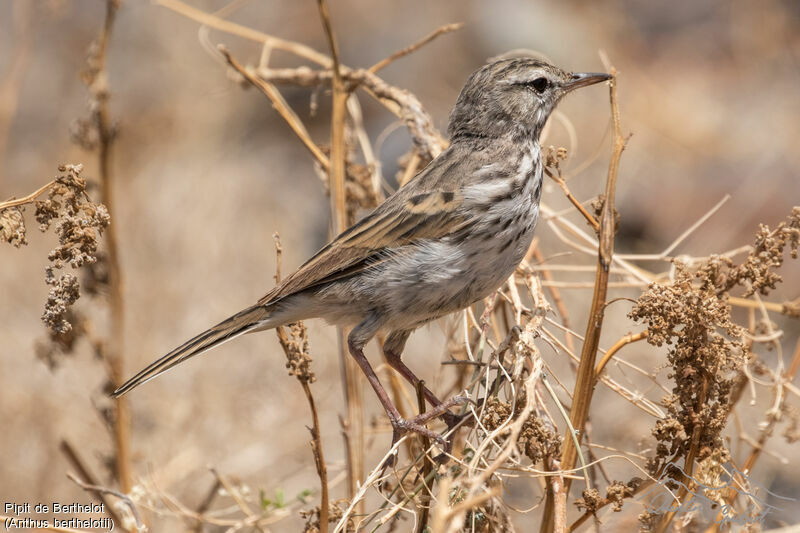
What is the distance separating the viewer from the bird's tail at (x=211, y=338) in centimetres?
359

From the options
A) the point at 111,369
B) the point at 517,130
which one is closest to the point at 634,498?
the point at 517,130

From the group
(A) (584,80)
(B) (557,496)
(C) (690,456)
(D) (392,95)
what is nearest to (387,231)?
(D) (392,95)

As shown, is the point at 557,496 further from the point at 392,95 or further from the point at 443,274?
the point at 392,95

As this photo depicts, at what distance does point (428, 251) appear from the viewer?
151 inches

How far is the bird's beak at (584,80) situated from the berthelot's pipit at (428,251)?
0.01m

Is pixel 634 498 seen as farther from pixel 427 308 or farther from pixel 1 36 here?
pixel 1 36

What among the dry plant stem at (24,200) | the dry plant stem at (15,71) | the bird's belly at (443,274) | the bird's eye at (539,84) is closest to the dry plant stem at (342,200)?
the bird's belly at (443,274)

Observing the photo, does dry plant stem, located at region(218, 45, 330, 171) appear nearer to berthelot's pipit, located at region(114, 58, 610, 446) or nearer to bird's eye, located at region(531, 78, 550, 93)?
berthelot's pipit, located at region(114, 58, 610, 446)

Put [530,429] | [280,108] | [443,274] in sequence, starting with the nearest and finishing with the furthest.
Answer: [530,429] < [443,274] < [280,108]

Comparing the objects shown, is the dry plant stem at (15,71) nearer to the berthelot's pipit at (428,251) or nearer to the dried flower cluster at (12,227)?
the berthelot's pipit at (428,251)

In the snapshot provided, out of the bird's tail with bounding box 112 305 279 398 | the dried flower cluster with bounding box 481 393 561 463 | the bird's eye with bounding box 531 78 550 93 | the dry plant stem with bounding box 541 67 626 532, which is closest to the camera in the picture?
the dried flower cluster with bounding box 481 393 561 463

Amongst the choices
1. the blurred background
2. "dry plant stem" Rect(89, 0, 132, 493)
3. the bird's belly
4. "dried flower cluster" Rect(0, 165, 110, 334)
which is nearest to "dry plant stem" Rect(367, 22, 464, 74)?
the bird's belly

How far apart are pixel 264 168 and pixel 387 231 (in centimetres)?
641

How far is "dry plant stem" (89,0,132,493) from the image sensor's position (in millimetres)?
4188
